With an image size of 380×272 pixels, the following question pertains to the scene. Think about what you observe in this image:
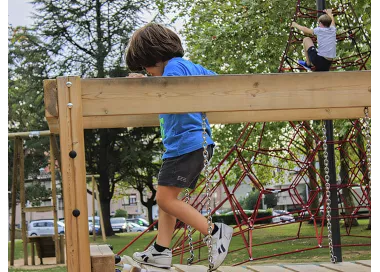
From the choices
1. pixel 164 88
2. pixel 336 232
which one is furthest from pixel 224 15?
pixel 164 88

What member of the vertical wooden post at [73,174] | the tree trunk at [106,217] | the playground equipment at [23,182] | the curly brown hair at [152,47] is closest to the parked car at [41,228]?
the tree trunk at [106,217]

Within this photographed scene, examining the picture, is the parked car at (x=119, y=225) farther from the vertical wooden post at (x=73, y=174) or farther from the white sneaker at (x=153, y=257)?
the vertical wooden post at (x=73, y=174)

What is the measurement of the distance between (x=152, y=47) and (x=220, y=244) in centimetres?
110

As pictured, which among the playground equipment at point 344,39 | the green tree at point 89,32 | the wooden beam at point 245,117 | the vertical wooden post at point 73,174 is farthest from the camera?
the green tree at point 89,32

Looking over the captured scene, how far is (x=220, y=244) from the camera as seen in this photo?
10.2 feet

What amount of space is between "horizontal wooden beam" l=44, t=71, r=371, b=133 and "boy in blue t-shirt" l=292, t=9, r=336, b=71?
382 centimetres

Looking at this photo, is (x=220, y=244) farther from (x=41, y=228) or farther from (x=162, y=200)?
(x=41, y=228)

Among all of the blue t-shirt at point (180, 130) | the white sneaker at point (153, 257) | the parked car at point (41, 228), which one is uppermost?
the blue t-shirt at point (180, 130)

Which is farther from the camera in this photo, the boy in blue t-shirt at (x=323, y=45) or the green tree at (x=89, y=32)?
the green tree at (x=89, y=32)

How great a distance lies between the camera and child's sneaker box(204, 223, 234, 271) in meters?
3.06

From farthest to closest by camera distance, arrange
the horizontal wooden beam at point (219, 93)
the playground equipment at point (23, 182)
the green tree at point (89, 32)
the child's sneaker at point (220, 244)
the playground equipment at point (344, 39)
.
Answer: the green tree at point (89, 32), the playground equipment at point (23, 182), the playground equipment at point (344, 39), the child's sneaker at point (220, 244), the horizontal wooden beam at point (219, 93)

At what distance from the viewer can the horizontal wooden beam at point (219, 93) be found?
280cm

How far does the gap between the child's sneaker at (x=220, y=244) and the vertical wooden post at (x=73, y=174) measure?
2.23ft

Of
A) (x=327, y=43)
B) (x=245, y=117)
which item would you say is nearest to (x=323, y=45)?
(x=327, y=43)
